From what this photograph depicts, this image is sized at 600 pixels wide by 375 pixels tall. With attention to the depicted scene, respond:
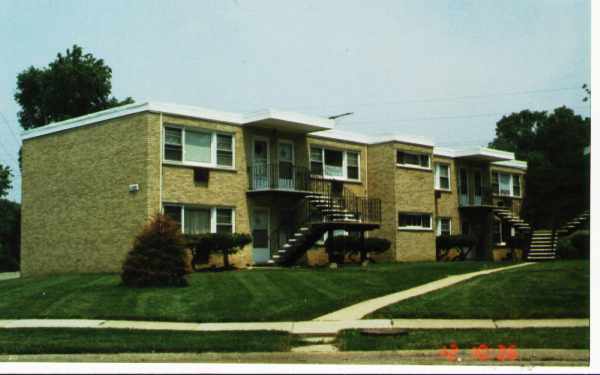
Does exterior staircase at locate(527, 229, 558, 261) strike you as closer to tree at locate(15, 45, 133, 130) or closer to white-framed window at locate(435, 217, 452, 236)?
white-framed window at locate(435, 217, 452, 236)

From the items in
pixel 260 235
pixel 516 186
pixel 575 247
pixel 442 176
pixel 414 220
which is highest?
pixel 442 176

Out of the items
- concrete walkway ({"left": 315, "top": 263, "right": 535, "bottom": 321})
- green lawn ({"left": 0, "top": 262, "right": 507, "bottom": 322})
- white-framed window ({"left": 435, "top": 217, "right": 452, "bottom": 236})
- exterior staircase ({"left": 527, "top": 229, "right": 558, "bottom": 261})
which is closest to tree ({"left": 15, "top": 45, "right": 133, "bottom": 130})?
white-framed window ({"left": 435, "top": 217, "right": 452, "bottom": 236})

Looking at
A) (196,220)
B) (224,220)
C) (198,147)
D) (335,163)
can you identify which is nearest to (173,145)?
(198,147)

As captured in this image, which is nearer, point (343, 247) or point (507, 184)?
point (343, 247)

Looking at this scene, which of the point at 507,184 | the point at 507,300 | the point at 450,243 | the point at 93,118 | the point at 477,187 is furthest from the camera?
the point at 507,184

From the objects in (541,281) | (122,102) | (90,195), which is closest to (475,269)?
(541,281)

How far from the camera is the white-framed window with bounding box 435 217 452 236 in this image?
3842cm

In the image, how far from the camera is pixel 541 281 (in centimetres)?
1817

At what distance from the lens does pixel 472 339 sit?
11.4 metres

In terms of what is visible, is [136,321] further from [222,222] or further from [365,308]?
[222,222]

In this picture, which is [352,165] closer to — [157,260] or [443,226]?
[443,226]

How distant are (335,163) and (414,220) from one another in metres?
5.15

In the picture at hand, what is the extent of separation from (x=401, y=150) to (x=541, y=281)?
16.7 meters

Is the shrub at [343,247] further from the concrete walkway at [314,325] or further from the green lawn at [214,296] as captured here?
the concrete walkway at [314,325]
